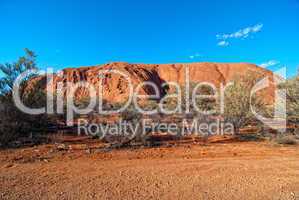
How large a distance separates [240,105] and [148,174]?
24.7ft

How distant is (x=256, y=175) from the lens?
5.20m

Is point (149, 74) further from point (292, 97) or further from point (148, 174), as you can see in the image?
point (148, 174)

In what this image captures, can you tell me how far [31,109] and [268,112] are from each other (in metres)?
11.6

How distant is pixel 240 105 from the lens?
1109cm

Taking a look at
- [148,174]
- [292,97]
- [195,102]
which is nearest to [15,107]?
[148,174]

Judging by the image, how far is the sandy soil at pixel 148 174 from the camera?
416cm

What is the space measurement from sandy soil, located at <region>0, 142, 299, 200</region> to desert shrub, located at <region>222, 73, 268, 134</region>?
3.49 metres

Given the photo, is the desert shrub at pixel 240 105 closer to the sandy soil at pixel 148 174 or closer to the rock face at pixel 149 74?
the sandy soil at pixel 148 174

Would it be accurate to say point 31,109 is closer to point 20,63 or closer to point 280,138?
point 20,63

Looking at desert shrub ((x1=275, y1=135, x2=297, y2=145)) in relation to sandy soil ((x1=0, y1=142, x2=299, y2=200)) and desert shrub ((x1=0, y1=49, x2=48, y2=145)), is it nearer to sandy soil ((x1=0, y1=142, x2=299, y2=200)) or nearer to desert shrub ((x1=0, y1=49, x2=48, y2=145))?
sandy soil ((x1=0, y1=142, x2=299, y2=200))

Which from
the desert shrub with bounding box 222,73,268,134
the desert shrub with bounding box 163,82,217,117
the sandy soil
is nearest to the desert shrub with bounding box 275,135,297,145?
the sandy soil

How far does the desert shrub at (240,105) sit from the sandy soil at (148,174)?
137 inches

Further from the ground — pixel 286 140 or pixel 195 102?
pixel 195 102

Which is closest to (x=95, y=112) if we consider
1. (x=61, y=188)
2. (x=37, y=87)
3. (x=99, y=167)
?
(x=37, y=87)
